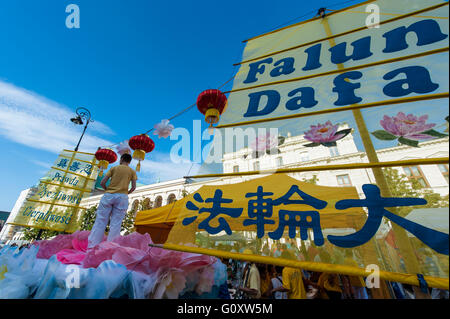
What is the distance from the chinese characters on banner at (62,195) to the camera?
6.00 metres

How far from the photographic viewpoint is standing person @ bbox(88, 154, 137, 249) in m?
1.86

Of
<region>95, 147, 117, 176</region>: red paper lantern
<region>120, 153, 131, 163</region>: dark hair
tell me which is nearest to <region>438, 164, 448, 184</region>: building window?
<region>120, 153, 131, 163</region>: dark hair

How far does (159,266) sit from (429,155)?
1.58 m

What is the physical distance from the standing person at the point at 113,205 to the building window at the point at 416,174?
247 cm

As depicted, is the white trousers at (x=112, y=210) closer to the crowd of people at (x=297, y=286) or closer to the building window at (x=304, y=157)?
the crowd of people at (x=297, y=286)

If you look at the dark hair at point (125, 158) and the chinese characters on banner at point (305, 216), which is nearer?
the chinese characters on banner at point (305, 216)

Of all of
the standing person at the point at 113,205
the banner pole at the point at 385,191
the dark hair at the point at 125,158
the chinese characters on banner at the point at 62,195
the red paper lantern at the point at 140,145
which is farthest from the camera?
the chinese characters on banner at the point at 62,195

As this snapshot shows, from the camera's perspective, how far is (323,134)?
1.24 metres

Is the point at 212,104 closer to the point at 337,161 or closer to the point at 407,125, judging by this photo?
the point at 337,161

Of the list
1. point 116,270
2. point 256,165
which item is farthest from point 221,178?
point 116,270

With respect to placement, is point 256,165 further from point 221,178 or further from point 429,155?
point 429,155

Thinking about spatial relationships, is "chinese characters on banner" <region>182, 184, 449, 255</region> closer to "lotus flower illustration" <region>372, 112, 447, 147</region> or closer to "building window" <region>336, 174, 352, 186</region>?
"building window" <region>336, 174, 352, 186</region>

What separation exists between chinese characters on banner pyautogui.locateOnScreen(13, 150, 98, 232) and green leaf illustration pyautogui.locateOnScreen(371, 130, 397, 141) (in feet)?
27.4

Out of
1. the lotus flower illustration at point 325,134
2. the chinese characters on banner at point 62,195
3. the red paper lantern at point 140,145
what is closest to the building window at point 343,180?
the lotus flower illustration at point 325,134
